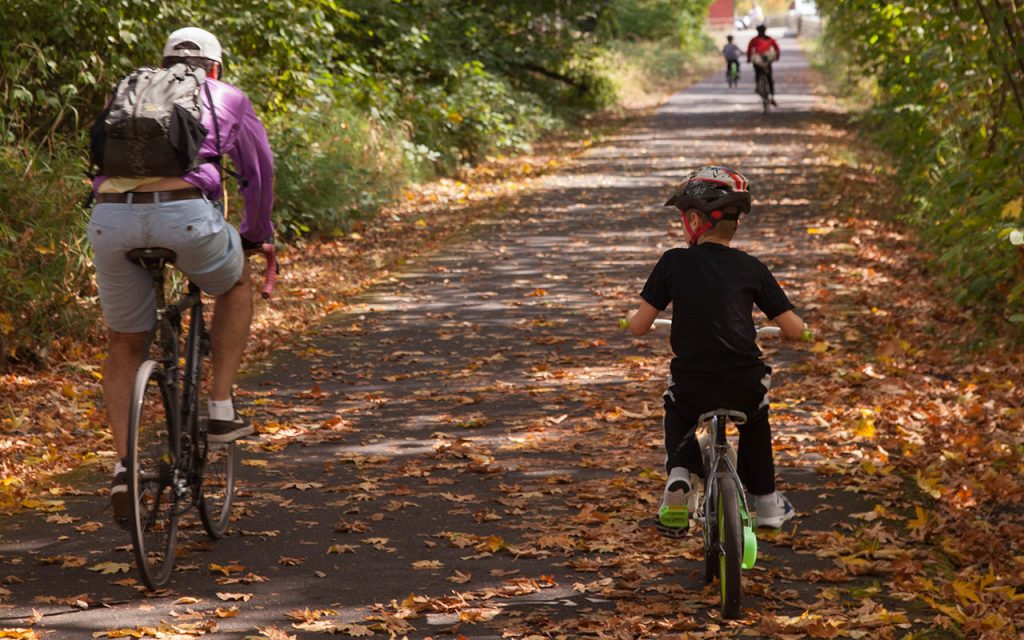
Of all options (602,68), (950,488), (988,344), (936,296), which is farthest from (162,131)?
(602,68)

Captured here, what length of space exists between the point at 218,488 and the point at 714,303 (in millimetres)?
2435

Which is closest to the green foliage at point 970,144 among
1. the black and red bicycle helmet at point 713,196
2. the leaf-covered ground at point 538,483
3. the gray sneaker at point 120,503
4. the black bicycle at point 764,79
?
the leaf-covered ground at point 538,483

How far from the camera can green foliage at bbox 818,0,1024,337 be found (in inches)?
384

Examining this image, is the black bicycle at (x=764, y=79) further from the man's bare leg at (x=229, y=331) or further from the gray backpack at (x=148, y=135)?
the gray backpack at (x=148, y=135)

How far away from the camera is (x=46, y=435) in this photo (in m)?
7.78

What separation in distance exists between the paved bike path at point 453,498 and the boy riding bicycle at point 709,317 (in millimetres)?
641

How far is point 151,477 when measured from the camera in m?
5.18

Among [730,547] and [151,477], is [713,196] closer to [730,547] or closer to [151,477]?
[730,547]

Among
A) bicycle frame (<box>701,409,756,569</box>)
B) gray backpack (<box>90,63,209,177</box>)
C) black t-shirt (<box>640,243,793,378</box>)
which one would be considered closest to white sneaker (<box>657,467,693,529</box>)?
bicycle frame (<box>701,409,756,569</box>)

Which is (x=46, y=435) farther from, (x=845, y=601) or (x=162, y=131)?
(x=845, y=601)

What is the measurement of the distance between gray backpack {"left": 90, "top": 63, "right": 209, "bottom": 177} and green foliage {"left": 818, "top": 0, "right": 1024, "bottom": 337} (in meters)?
5.13

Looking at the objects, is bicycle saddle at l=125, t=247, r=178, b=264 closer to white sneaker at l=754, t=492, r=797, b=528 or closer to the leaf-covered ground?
the leaf-covered ground

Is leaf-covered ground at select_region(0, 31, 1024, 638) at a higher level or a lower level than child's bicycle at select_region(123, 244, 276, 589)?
lower

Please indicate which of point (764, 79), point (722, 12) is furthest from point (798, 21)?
point (764, 79)
